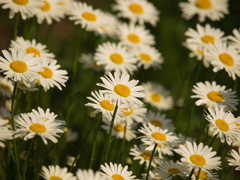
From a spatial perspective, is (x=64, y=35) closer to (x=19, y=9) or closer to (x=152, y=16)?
(x=152, y=16)

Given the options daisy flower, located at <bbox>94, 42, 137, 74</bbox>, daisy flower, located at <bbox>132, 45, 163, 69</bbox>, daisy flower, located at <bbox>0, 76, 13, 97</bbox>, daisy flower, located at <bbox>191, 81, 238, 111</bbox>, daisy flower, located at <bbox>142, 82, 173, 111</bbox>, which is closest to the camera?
daisy flower, located at <bbox>191, 81, 238, 111</bbox>

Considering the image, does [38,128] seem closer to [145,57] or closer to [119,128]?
[119,128]

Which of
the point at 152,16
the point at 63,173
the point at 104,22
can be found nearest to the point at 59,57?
the point at 104,22

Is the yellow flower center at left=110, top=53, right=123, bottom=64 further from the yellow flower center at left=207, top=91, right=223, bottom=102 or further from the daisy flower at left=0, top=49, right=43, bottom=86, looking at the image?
the daisy flower at left=0, top=49, right=43, bottom=86

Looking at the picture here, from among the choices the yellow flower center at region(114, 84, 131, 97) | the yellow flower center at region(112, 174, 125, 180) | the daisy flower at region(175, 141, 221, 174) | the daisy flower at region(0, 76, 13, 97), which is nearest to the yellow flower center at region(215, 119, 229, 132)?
the daisy flower at region(175, 141, 221, 174)

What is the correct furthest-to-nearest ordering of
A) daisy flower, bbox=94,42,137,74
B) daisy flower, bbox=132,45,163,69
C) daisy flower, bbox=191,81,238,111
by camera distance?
daisy flower, bbox=132,45,163,69 < daisy flower, bbox=94,42,137,74 < daisy flower, bbox=191,81,238,111

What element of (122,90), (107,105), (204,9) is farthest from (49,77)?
(204,9)
